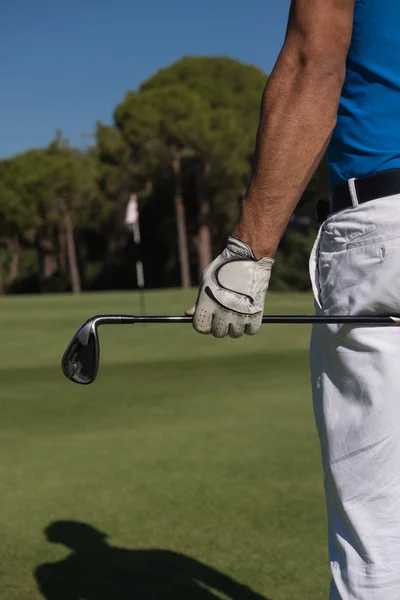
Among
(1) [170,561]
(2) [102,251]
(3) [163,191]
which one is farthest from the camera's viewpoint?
(2) [102,251]

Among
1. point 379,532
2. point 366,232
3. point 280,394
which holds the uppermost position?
point 366,232

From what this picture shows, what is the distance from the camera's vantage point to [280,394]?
7566mm

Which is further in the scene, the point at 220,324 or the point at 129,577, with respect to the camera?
the point at 129,577

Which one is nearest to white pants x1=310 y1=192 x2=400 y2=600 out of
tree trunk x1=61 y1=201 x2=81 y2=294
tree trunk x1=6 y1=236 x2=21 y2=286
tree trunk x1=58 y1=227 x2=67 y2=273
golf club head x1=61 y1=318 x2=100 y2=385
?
golf club head x1=61 y1=318 x2=100 y2=385

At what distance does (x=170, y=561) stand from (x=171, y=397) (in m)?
3.98

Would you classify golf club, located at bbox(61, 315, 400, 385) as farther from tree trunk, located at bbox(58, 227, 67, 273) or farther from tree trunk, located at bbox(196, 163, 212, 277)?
tree trunk, located at bbox(58, 227, 67, 273)

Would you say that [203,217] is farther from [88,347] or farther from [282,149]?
[282,149]

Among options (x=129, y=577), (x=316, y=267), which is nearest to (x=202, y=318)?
(x=316, y=267)

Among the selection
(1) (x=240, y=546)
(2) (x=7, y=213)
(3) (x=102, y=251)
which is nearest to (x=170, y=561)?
(1) (x=240, y=546)

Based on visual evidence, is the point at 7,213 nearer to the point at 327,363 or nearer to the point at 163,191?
the point at 163,191

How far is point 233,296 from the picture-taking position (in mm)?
1980

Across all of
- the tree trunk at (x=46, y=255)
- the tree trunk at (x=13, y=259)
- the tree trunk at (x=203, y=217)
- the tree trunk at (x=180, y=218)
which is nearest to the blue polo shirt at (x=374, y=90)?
the tree trunk at (x=203, y=217)

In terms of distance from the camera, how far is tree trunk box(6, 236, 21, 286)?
50281 mm

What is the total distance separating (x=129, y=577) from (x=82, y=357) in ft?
4.96
